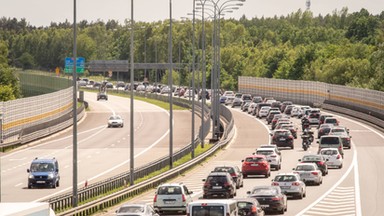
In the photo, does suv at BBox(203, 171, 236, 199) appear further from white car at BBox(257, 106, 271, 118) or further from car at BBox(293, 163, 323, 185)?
white car at BBox(257, 106, 271, 118)

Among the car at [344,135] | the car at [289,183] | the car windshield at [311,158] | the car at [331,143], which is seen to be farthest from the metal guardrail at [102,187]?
the car at [344,135]

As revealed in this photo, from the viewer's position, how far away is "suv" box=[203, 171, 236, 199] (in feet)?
183

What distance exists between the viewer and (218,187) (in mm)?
55969

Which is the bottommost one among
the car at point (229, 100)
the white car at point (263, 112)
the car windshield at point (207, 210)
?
the car at point (229, 100)

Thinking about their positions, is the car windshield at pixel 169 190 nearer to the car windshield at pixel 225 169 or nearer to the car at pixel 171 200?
the car at pixel 171 200

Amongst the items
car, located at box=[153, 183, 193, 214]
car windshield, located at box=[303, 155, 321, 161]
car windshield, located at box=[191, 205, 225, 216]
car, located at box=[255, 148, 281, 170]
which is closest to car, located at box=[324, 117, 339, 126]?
car, located at box=[255, 148, 281, 170]

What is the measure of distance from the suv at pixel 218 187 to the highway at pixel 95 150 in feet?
27.4

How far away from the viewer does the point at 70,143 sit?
108 m

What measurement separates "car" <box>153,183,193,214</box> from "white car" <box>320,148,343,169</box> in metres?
28.5

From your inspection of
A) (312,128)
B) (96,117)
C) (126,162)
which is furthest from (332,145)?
(96,117)

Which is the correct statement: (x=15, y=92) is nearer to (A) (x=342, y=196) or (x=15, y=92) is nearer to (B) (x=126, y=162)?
(B) (x=126, y=162)

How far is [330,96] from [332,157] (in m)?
77.4

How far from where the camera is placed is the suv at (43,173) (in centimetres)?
6675

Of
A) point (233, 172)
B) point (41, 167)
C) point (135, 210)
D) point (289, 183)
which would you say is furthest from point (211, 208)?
point (41, 167)
